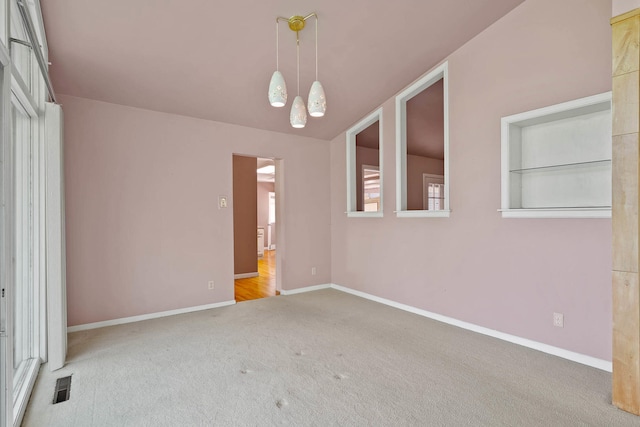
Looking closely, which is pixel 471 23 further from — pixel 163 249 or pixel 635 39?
pixel 163 249

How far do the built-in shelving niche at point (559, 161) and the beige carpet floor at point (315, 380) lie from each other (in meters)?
1.29

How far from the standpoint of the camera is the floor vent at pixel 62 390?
7.23 ft

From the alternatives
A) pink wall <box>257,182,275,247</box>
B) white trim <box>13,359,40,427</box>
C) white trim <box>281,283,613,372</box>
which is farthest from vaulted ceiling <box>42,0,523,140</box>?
pink wall <box>257,182,275,247</box>

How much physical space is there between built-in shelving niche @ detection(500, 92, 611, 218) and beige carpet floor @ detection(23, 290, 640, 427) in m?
1.29

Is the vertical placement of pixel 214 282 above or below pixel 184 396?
above

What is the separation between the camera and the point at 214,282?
4328mm

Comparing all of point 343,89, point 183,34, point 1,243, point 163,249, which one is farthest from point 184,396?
point 343,89

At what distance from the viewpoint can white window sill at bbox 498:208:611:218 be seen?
8.33ft

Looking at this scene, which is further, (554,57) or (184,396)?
(554,57)

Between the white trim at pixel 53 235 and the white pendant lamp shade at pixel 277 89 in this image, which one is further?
the white trim at pixel 53 235

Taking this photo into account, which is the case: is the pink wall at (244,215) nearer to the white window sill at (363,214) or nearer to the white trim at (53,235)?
the white window sill at (363,214)

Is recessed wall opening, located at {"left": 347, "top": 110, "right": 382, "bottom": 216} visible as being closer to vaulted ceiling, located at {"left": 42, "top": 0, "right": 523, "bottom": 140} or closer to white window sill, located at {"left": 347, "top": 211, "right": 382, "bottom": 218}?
white window sill, located at {"left": 347, "top": 211, "right": 382, "bottom": 218}

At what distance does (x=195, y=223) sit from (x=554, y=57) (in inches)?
161

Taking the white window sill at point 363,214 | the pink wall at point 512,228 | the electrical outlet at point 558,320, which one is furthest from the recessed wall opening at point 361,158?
the electrical outlet at point 558,320
